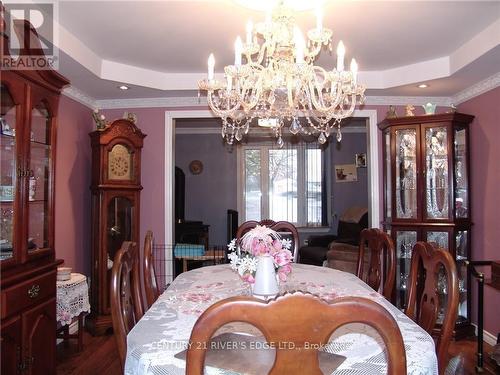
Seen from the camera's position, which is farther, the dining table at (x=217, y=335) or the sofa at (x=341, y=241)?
the sofa at (x=341, y=241)

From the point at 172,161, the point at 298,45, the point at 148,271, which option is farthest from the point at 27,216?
the point at 172,161

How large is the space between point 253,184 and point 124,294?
17.6 feet

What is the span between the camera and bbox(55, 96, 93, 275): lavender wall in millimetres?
3328

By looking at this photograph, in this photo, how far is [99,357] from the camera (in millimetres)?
2973

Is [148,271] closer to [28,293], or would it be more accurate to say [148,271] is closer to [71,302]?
[28,293]

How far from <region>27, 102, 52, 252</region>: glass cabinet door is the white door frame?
1.67 m

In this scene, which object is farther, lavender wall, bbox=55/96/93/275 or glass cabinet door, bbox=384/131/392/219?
glass cabinet door, bbox=384/131/392/219

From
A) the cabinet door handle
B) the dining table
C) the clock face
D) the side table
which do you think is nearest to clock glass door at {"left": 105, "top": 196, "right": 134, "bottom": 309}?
the clock face

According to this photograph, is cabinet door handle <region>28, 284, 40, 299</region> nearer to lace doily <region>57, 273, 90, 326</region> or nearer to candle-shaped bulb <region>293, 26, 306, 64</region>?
lace doily <region>57, 273, 90, 326</region>

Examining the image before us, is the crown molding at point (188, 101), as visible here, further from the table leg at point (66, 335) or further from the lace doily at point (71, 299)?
the table leg at point (66, 335)

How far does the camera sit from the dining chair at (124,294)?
4.44 feet

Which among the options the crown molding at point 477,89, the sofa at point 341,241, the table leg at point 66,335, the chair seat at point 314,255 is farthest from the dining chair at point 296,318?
the chair seat at point 314,255

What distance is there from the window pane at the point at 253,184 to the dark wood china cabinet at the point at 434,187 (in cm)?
336

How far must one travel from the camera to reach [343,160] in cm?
680
